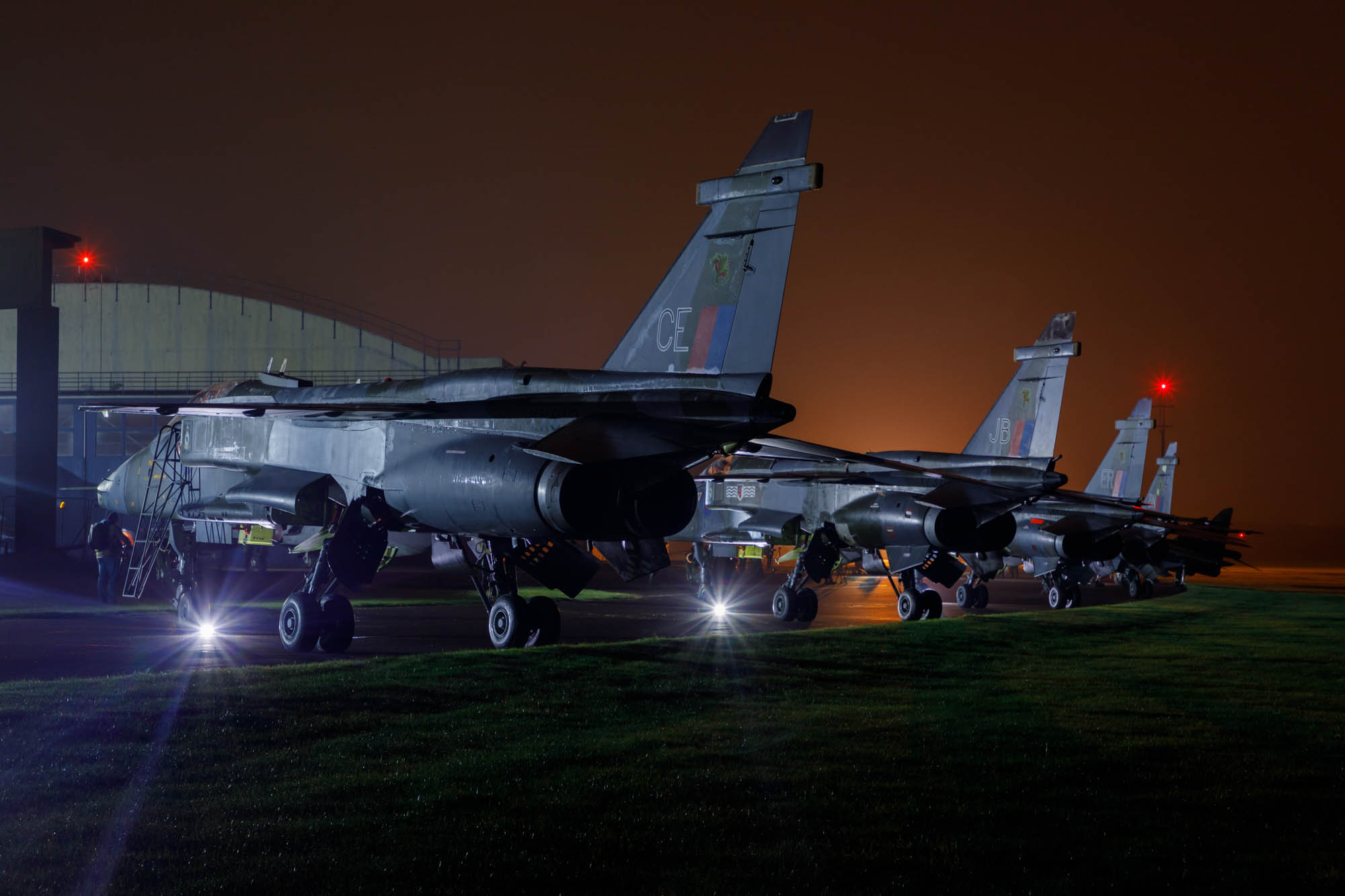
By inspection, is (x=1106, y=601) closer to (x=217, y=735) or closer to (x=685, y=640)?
(x=685, y=640)

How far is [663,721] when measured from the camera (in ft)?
27.8

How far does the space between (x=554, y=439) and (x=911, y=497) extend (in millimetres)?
11526

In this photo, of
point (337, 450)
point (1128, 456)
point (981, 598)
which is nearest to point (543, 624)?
point (337, 450)

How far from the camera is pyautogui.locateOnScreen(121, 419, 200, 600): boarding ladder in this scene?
16719 mm

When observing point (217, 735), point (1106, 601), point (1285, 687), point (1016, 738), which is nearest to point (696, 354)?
point (1016, 738)

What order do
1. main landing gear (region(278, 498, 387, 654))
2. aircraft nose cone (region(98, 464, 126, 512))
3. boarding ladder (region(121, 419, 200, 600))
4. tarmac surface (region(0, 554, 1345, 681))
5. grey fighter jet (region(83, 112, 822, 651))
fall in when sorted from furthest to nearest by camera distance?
aircraft nose cone (region(98, 464, 126, 512)), boarding ladder (region(121, 419, 200, 600)), main landing gear (region(278, 498, 387, 654)), tarmac surface (region(0, 554, 1345, 681)), grey fighter jet (region(83, 112, 822, 651))

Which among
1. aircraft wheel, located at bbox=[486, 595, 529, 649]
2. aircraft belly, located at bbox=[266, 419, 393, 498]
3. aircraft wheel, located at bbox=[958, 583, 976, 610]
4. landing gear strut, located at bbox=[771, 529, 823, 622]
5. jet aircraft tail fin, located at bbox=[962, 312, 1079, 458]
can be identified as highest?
jet aircraft tail fin, located at bbox=[962, 312, 1079, 458]

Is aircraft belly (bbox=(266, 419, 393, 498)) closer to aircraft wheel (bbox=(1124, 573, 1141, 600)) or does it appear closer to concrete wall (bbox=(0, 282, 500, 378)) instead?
aircraft wheel (bbox=(1124, 573, 1141, 600))

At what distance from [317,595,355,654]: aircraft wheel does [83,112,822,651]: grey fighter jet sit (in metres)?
0.02

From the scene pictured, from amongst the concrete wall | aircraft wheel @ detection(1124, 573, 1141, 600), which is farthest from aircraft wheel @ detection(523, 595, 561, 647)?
the concrete wall

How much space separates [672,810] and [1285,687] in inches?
333

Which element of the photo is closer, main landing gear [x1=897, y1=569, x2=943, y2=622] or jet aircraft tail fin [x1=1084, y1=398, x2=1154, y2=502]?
main landing gear [x1=897, y1=569, x2=943, y2=622]

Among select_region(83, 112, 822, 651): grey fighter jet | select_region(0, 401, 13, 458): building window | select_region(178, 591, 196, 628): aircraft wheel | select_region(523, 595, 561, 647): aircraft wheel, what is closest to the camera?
select_region(83, 112, 822, 651): grey fighter jet

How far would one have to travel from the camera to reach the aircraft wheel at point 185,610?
56.4ft
